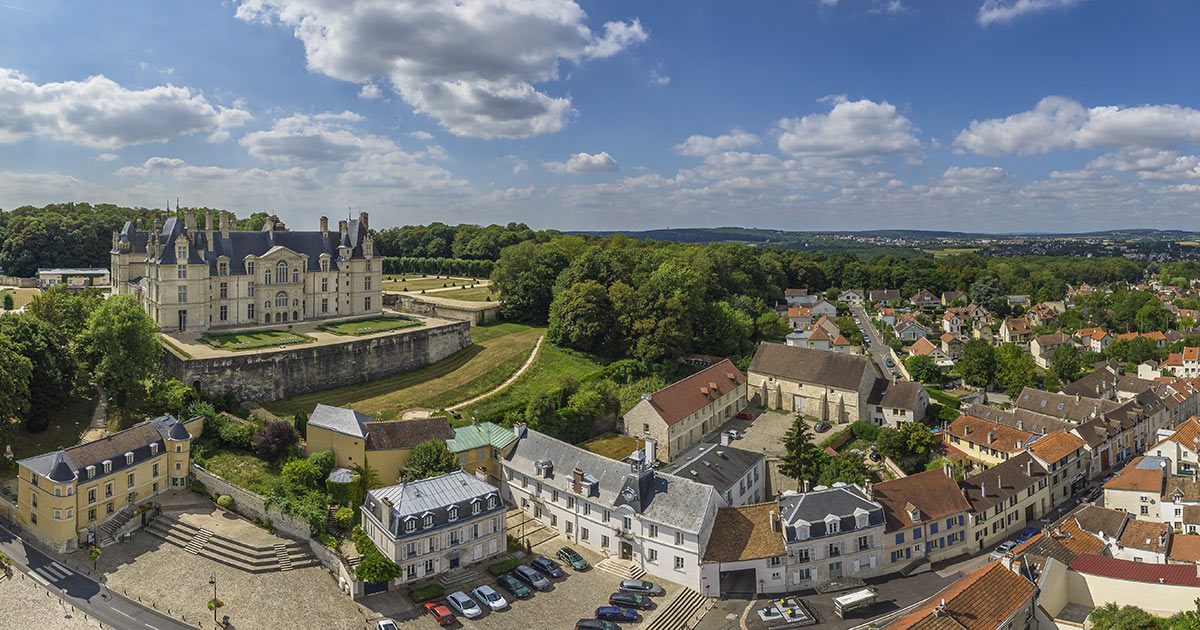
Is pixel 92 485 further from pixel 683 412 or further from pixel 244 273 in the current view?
pixel 683 412

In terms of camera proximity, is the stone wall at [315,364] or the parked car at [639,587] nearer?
the parked car at [639,587]

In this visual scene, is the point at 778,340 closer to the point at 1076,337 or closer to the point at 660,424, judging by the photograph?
the point at 660,424

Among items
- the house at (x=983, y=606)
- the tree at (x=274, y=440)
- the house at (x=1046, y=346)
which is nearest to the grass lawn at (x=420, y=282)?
the tree at (x=274, y=440)

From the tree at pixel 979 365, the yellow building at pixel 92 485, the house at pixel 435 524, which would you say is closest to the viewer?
the house at pixel 435 524

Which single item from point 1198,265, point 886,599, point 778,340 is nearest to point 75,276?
point 778,340

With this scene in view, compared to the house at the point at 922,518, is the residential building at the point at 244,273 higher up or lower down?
higher up

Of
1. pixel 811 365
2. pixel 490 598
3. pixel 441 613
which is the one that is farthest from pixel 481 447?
pixel 811 365

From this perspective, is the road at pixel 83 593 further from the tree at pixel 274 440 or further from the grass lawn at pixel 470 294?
the grass lawn at pixel 470 294
